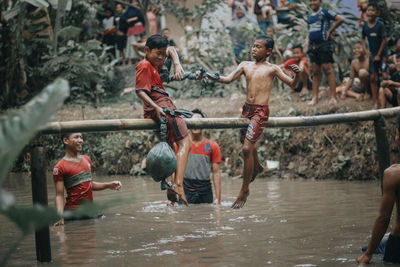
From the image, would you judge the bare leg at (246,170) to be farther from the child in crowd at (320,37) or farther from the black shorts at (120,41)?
the black shorts at (120,41)

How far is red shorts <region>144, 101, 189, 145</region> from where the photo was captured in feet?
16.5

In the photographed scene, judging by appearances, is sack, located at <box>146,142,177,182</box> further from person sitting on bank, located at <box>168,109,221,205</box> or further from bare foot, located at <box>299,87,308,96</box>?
bare foot, located at <box>299,87,308,96</box>

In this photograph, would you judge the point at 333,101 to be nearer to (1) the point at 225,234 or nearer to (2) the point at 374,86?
(2) the point at 374,86

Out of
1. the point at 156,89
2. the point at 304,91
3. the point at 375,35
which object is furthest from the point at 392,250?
the point at 304,91

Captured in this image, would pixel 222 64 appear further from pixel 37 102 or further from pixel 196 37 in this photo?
pixel 37 102

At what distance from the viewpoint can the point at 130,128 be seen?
4.67m

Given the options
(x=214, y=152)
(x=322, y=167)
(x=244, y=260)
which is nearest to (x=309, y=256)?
(x=244, y=260)

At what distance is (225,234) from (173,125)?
1.21 meters

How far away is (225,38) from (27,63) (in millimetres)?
5196

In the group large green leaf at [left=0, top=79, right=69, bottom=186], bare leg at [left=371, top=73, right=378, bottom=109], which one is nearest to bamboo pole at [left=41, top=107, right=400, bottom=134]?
large green leaf at [left=0, top=79, right=69, bottom=186]

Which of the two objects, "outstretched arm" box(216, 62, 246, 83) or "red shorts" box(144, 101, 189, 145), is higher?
"outstretched arm" box(216, 62, 246, 83)

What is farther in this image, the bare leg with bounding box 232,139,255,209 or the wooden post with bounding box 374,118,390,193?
the wooden post with bounding box 374,118,390,193

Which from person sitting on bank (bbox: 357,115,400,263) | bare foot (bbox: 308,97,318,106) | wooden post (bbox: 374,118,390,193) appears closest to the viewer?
person sitting on bank (bbox: 357,115,400,263)

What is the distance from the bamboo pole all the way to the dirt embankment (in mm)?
4071
